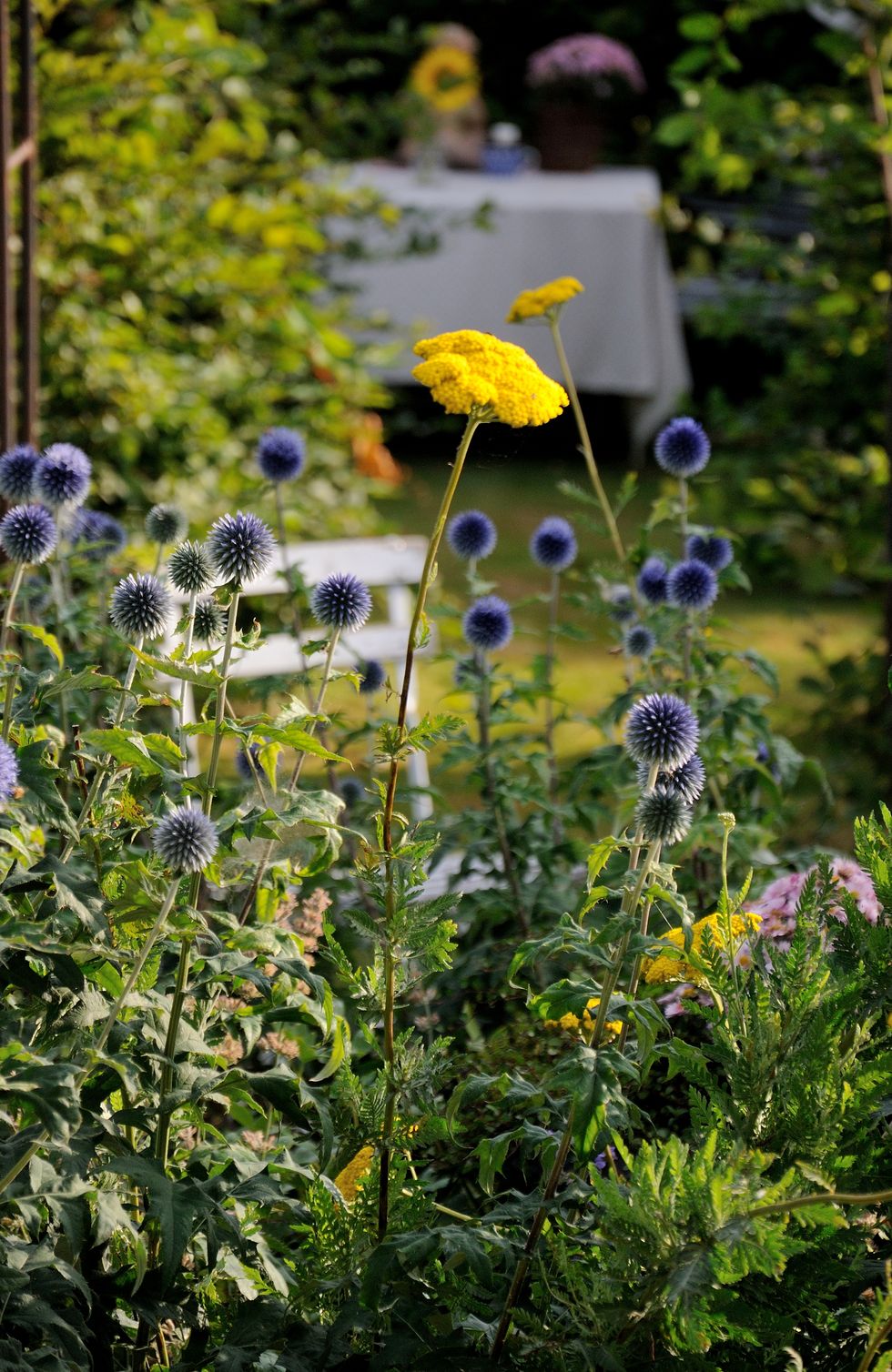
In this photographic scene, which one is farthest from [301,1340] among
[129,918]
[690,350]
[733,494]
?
[690,350]

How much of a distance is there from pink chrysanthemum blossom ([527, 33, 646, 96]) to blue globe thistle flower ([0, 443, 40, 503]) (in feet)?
22.3

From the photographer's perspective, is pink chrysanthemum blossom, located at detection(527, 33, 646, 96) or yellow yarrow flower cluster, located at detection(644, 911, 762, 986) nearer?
yellow yarrow flower cluster, located at detection(644, 911, 762, 986)

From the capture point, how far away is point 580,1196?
1298 millimetres

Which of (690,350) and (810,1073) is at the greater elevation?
(810,1073)

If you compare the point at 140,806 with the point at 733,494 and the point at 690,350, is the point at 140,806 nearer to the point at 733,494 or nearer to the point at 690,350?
the point at 733,494

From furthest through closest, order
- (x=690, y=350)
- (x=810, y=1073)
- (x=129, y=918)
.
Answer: (x=690, y=350) < (x=129, y=918) < (x=810, y=1073)

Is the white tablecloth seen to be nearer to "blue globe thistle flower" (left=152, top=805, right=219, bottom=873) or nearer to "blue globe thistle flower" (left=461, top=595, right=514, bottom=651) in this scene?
"blue globe thistle flower" (left=461, top=595, right=514, bottom=651)

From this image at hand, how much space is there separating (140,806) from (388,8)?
28.5 feet

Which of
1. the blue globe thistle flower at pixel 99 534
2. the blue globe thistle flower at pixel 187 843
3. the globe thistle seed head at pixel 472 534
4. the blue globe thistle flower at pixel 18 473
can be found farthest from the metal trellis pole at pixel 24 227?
the blue globe thistle flower at pixel 187 843

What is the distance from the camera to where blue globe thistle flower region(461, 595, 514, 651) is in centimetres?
228

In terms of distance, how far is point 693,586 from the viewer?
205 cm

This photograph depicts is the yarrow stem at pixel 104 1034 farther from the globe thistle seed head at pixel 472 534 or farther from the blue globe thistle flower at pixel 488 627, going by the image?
the globe thistle seed head at pixel 472 534

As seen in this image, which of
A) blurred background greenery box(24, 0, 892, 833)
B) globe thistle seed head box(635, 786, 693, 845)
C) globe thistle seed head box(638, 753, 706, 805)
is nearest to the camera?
globe thistle seed head box(635, 786, 693, 845)

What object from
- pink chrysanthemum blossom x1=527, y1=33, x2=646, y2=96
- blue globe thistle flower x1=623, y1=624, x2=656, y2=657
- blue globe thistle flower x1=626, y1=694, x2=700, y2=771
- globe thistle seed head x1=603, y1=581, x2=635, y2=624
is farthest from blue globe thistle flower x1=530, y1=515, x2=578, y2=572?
pink chrysanthemum blossom x1=527, y1=33, x2=646, y2=96
